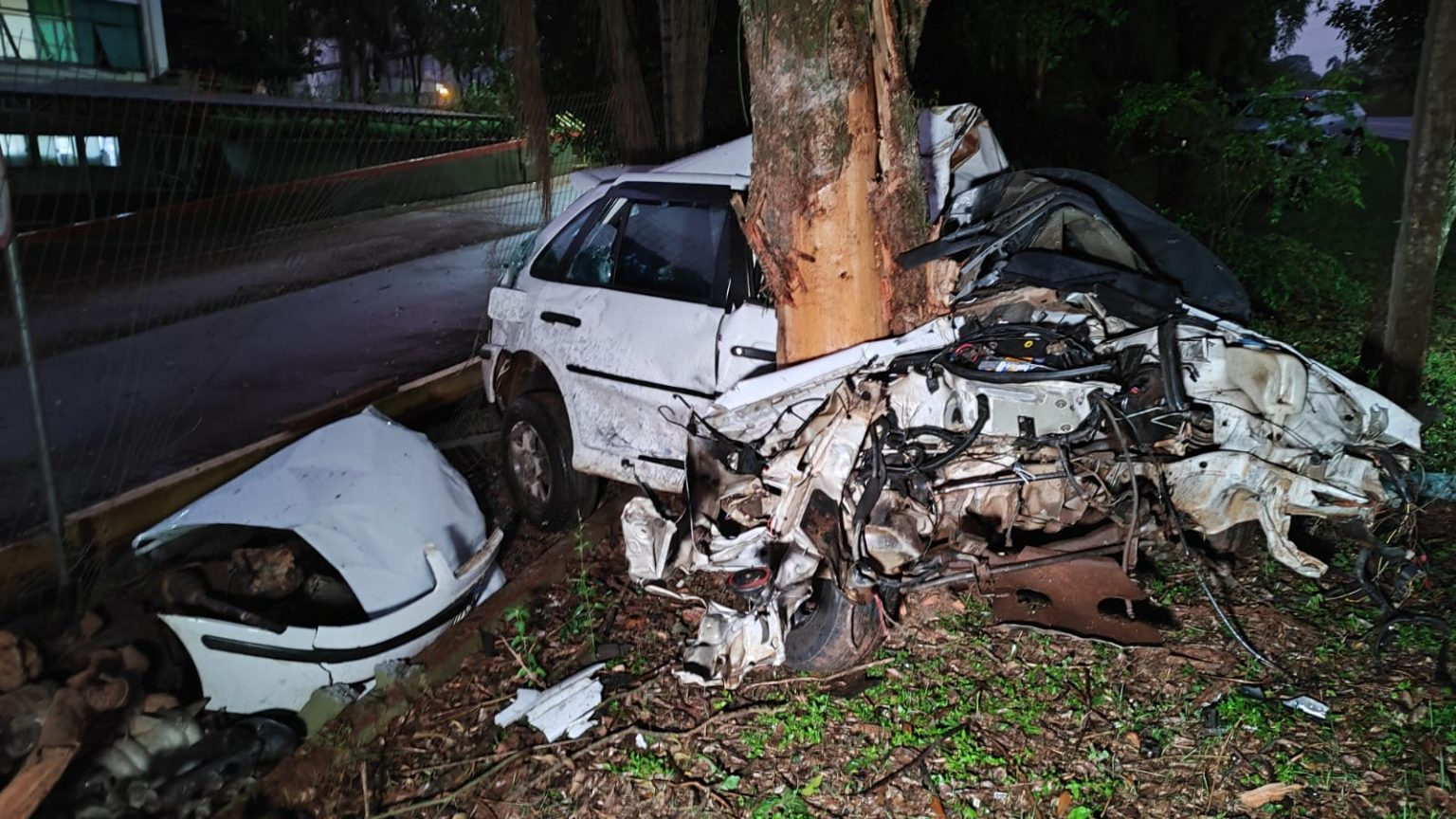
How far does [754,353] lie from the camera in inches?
190

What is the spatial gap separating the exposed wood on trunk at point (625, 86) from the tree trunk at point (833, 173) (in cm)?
610

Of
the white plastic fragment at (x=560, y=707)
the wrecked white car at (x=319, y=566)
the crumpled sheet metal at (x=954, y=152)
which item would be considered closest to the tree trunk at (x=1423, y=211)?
the crumpled sheet metal at (x=954, y=152)

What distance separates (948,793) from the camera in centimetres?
335

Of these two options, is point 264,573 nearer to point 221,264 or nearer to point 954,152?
point 954,152

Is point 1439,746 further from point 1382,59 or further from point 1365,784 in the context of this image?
point 1382,59

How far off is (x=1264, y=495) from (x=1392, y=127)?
2600cm

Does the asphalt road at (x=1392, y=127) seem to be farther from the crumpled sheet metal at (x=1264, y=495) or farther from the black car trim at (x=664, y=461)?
the black car trim at (x=664, y=461)

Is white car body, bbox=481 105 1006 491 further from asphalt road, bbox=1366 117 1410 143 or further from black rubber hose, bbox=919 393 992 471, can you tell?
asphalt road, bbox=1366 117 1410 143

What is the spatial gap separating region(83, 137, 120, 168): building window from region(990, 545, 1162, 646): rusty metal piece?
16097mm

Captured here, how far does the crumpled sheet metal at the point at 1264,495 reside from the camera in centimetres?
385

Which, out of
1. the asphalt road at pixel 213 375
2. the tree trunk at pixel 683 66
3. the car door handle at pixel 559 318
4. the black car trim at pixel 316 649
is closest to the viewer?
the black car trim at pixel 316 649

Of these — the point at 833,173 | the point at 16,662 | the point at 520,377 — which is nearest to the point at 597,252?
the point at 520,377

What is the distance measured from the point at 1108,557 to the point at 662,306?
246 cm

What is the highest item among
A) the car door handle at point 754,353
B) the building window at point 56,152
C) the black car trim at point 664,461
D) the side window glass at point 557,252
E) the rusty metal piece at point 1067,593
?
the building window at point 56,152
